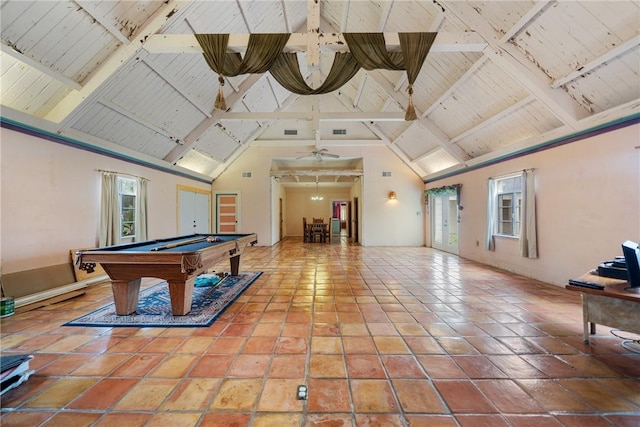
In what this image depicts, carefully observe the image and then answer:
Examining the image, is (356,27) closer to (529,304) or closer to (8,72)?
(8,72)

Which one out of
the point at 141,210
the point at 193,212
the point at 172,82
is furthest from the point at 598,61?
the point at 193,212

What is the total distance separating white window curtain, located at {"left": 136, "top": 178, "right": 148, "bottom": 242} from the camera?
541 cm

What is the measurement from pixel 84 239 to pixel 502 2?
6.99 m

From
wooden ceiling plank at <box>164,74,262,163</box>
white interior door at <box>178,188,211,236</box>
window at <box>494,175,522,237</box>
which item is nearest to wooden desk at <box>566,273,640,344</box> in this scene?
window at <box>494,175,522,237</box>

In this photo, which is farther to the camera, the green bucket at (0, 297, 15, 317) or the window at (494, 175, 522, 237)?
the window at (494, 175, 522, 237)

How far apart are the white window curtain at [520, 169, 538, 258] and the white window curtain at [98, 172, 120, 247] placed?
7466 millimetres

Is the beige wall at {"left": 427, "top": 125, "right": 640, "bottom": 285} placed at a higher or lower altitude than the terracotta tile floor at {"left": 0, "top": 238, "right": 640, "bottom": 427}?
higher

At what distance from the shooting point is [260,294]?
361cm

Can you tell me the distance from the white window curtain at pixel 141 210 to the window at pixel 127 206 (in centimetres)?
7

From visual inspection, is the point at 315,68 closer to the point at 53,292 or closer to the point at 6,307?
the point at 6,307

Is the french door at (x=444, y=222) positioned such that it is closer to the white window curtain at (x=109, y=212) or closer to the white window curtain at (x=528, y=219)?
the white window curtain at (x=528, y=219)

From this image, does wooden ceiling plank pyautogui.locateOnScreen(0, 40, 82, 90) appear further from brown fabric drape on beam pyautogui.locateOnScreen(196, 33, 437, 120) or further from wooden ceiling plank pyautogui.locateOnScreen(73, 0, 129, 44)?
brown fabric drape on beam pyautogui.locateOnScreen(196, 33, 437, 120)

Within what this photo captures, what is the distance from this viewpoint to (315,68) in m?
Result: 3.58

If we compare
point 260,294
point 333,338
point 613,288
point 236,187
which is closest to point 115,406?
point 333,338
